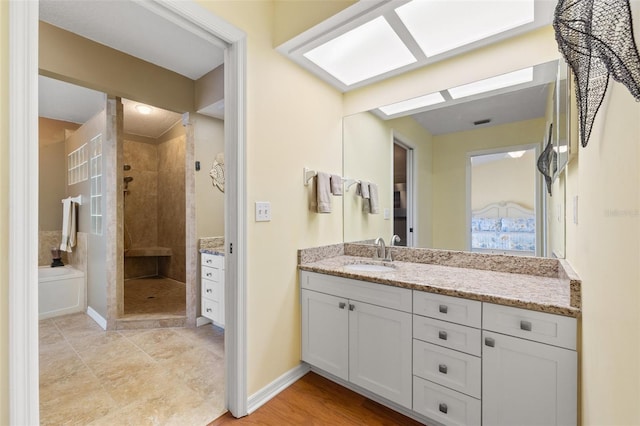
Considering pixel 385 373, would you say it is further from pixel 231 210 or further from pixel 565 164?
pixel 565 164

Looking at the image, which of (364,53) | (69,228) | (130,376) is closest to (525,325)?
(364,53)

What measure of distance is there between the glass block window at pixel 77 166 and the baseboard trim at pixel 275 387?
10.8 feet

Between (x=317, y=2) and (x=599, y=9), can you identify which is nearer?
(x=599, y=9)

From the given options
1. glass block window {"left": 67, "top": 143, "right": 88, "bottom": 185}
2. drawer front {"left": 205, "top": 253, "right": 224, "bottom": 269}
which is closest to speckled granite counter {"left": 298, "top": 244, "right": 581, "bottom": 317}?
drawer front {"left": 205, "top": 253, "right": 224, "bottom": 269}

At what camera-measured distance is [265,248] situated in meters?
1.79

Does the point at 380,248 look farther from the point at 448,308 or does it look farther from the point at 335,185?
the point at 448,308

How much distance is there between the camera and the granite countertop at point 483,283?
3.83 feet

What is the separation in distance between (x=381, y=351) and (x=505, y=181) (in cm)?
129

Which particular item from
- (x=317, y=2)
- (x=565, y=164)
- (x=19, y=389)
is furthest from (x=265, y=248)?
(x=565, y=164)

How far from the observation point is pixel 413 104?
83.0 inches

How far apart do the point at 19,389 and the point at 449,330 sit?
1.68 m

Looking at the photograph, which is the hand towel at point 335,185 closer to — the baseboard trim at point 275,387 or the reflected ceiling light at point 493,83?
the reflected ceiling light at point 493,83

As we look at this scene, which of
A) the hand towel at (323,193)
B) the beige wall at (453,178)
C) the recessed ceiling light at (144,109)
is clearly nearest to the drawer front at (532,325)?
the beige wall at (453,178)

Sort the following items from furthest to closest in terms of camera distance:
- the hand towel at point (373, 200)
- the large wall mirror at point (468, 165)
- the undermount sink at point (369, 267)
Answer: the hand towel at point (373, 200) < the undermount sink at point (369, 267) < the large wall mirror at point (468, 165)
